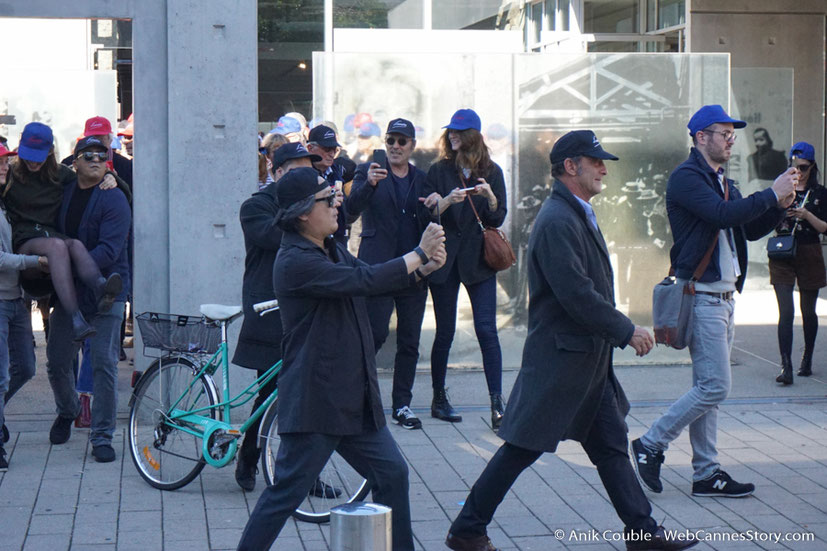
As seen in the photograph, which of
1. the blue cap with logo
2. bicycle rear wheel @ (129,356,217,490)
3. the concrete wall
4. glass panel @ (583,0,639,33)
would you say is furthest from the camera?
glass panel @ (583,0,639,33)

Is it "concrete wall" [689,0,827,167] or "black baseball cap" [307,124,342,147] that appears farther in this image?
"concrete wall" [689,0,827,167]

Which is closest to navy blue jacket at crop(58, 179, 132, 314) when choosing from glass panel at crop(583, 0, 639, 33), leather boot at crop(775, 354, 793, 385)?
leather boot at crop(775, 354, 793, 385)

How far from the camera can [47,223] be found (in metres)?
6.84

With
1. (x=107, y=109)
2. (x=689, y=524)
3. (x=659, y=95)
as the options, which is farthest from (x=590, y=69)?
(x=107, y=109)

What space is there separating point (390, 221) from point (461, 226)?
18.8 inches

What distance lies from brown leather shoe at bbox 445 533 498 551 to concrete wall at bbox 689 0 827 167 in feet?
33.8

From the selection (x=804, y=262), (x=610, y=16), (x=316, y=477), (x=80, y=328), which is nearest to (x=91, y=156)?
(x=80, y=328)

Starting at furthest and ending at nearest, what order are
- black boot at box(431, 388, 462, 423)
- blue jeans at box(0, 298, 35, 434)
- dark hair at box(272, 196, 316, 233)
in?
black boot at box(431, 388, 462, 423) → blue jeans at box(0, 298, 35, 434) → dark hair at box(272, 196, 316, 233)

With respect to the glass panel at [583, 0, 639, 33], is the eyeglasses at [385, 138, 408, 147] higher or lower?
lower

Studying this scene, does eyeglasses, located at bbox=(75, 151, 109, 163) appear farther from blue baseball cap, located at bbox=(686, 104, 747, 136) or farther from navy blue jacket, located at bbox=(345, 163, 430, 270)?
blue baseball cap, located at bbox=(686, 104, 747, 136)

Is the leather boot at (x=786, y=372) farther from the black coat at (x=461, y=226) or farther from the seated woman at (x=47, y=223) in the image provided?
the seated woman at (x=47, y=223)

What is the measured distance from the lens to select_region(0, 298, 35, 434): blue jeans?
257 inches

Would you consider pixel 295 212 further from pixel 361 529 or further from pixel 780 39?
pixel 780 39

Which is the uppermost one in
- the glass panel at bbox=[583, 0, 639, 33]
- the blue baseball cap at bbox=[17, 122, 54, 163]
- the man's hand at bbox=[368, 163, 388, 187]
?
the glass panel at bbox=[583, 0, 639, 33]
